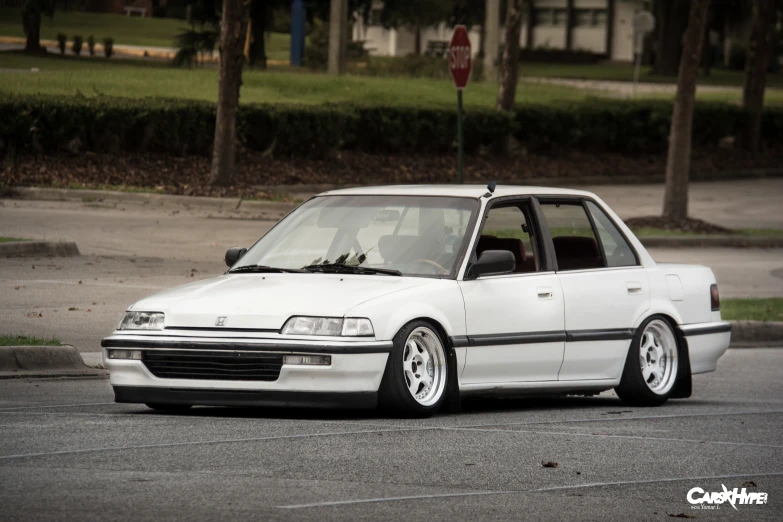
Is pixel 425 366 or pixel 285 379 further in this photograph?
pixel 425 366

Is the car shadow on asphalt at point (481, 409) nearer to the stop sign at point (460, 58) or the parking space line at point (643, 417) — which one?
the parking space line at point (643, 417)

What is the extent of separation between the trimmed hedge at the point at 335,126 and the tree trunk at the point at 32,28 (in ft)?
27.0

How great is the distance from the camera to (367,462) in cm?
751

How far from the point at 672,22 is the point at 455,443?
7242cm

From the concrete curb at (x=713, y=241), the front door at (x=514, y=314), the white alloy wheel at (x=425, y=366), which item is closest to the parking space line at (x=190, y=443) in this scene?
the white alloy wheel at (x=425, y=366)

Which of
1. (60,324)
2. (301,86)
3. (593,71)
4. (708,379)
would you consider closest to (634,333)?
(708,379)

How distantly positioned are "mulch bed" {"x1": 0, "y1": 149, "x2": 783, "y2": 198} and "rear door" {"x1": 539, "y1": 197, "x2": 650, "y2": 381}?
1567cm

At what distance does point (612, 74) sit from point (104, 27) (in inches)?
1515

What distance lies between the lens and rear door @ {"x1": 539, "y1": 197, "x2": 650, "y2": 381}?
10086mm

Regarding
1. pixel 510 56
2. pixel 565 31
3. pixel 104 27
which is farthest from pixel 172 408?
pixel 565 31

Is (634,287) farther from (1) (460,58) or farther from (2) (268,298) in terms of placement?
(1) (460,58)

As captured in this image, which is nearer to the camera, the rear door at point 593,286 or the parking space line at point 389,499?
the parking space line at point 389,499

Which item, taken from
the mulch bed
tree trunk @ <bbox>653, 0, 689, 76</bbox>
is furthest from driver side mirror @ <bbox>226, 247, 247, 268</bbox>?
tree trunk @ <bbox>653, 0, 689, 76</bbox>

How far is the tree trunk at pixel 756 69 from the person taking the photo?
39031 mm
